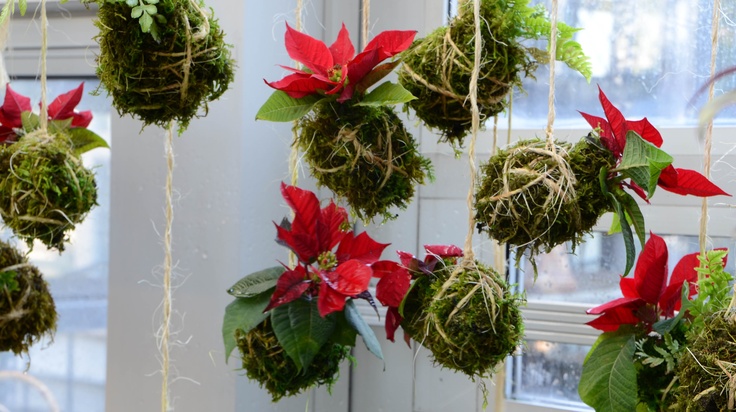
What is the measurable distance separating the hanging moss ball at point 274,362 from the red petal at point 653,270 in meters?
0.36

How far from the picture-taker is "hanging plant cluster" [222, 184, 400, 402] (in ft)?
2.91

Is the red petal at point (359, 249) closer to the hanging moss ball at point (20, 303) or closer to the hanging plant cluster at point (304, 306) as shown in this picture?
the hanging plant cluster at point (304, 306)

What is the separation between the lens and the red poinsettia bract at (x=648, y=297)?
89 centimetres

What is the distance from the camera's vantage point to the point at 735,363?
2.47 feet

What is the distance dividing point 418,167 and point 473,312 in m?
0.21

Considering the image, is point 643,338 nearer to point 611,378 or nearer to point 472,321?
point 611,378

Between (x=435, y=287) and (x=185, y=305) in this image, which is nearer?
(x=435, y=287)

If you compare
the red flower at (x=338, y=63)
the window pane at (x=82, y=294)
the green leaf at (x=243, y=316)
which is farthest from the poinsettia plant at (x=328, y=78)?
the window pane at (x=82, y=294)

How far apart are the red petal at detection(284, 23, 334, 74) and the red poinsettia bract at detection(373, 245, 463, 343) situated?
239 millimetres

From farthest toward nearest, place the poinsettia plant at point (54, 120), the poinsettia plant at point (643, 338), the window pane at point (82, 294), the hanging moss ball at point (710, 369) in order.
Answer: the window pane at point (82, 294) → the poinsettia plant at point (54, 120) → the poinsettia plant at point (643, 338) → the hanging moss ball at point (710, 369)

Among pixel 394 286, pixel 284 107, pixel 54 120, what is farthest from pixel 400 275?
pixel 54 120

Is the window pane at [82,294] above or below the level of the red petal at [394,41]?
below

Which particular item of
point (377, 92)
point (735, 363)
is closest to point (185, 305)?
point (377, 92)

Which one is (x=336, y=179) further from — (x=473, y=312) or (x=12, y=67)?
(x=12, y=67)
